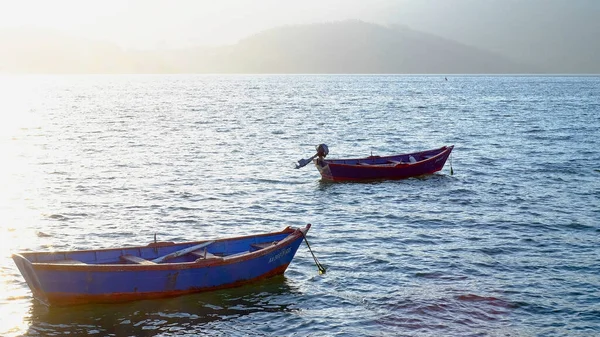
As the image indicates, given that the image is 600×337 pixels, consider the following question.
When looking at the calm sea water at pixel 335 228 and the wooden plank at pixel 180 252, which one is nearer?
the calm sea water at pixel 335 228

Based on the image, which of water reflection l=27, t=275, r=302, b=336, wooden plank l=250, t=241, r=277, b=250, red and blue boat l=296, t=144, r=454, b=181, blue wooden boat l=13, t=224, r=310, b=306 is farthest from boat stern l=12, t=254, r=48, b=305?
red and blue boat l=296, t=144, r=454, b=181

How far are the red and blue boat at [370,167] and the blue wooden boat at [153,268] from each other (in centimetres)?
1789

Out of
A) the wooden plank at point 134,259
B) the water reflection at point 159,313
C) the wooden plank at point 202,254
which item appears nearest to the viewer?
the water reflection at point 159,313

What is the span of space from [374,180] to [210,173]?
11009mm

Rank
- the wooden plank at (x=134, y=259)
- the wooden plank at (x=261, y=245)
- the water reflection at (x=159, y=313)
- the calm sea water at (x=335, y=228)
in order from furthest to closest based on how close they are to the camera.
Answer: the wooden plank at (x=261, y=245) → the wooden plank at (x=134, y=259) → the calm sea water at (x=335, y=228) → the water reflection at (x=159, y=313)

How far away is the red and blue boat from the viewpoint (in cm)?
4038

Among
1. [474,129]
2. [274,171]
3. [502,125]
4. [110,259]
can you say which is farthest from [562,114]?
[110,259]

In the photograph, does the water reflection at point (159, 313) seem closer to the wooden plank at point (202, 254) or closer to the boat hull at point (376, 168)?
the wooden plank at point (202, 254)

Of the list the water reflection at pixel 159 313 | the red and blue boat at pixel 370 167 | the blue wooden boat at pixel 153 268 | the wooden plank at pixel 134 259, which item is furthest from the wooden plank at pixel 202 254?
the red and blue boat at pixel 370 167

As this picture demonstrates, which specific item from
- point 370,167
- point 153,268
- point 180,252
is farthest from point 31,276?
point 370,167

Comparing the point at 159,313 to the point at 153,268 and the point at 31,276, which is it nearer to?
the point at 153,268

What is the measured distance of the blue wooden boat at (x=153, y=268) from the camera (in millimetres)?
18797

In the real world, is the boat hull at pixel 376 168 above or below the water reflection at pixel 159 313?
above

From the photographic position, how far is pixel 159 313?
19531 mm
